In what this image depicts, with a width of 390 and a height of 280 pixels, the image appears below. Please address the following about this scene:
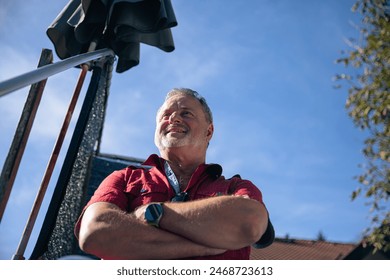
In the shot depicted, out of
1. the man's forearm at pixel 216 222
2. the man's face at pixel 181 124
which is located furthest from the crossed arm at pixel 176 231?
the man's face at pixel 181 124

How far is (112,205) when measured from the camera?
179 cm

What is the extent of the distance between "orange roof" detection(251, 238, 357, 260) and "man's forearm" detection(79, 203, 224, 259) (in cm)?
1041

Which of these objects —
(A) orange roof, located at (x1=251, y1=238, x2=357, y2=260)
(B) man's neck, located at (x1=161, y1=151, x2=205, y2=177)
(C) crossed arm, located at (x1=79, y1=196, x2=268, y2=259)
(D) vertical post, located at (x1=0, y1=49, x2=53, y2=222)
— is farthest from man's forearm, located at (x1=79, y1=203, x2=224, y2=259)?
(A) orange roof, located at (x1=251, y1=238, x2=357, y2=260)

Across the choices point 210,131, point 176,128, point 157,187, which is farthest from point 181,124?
point 157,187

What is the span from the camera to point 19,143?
188cm

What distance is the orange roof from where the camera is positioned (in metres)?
12.4

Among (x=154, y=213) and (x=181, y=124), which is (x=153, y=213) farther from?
(x=181, y=124)

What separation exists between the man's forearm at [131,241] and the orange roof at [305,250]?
10.4 m

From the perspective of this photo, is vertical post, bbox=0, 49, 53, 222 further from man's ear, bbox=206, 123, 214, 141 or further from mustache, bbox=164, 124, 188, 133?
man's ear, bbox=206, 123, 214, 141
